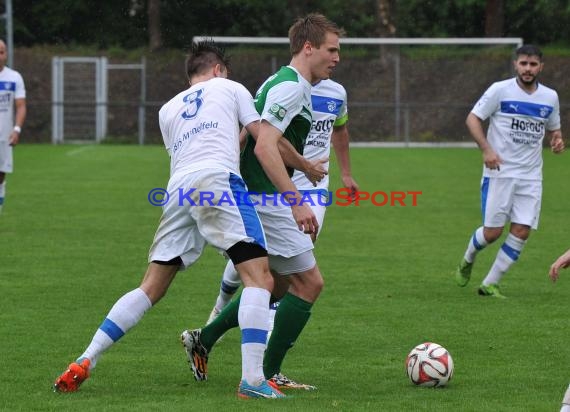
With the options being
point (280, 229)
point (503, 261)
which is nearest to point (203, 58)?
point (280, 229)

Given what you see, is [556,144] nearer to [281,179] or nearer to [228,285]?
[228,285]

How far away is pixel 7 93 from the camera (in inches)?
595

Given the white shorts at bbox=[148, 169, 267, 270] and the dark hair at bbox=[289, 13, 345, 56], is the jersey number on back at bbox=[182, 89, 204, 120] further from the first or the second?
the dark hair at bbox=[289, 13, 345, 56]

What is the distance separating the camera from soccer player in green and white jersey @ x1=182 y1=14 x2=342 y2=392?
593cm

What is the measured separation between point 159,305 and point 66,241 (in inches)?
171

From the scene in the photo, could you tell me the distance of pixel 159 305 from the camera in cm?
905

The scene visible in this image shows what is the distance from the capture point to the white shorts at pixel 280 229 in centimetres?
617

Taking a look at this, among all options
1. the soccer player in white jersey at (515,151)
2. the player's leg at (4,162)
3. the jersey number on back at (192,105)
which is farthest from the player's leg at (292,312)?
the player's leg at (4,162)

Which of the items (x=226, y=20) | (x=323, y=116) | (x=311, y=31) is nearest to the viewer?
(x=311, y=31)

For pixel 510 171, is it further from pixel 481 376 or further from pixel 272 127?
pixel 272 127

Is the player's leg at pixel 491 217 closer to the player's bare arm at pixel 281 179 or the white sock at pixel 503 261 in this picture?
the white sock at pixel 503 261

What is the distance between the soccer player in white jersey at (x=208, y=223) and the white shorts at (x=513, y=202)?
4.49 m

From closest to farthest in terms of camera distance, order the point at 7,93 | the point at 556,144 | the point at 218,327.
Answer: the point at 218,327
the point at 556,144
the point at 7,93

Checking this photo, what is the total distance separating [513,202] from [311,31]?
4.46m
